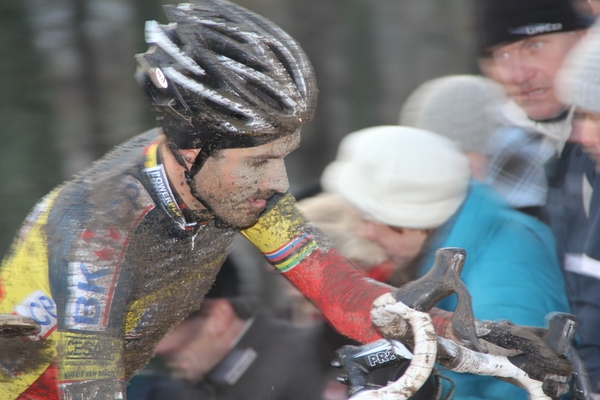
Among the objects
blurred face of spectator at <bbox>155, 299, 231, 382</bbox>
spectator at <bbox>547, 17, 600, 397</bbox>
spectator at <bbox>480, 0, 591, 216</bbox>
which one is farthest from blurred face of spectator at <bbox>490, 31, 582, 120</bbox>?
blurred face of spectator at <bbox>155, 299, 231, 382</bbox>

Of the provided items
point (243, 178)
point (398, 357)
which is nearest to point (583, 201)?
point (398, 357)

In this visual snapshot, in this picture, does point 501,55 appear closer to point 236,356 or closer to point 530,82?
point 530,82

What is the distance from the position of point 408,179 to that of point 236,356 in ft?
2.98

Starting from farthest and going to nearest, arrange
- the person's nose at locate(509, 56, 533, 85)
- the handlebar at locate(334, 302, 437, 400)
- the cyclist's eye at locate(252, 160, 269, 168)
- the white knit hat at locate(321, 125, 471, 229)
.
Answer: the person's nose at locate(509, 56, 533, 85) → the white knit hat at locate(321, 125, 471, 229) → the cyclist's eye at locate(252, 160, 269, 168) → the handlebar at locate(334, 302, 437, 400)

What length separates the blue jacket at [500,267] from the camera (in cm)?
219

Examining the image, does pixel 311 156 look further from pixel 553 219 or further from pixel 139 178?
pixel 139 178

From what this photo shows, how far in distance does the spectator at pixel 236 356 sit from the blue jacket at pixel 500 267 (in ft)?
1.68

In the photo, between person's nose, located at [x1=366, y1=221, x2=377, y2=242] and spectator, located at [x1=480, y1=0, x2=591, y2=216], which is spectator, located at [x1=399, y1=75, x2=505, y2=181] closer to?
spectator, located at [x1=480, y1=0, x2=591, y2=216]

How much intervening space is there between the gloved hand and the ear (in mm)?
847

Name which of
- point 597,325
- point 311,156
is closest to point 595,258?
point 597,325

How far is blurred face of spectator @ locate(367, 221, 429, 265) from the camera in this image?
251cm

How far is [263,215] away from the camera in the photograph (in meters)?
2.13

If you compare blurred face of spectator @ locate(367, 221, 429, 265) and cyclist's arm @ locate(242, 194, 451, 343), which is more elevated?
cyclist's arm @ locate(242, 194, 451, 343)

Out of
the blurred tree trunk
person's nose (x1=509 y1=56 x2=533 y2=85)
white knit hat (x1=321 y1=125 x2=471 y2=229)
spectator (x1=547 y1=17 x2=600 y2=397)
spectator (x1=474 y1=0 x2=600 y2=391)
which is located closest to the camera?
spectator (x1=547 y1=17 x2=600 y2=397)
